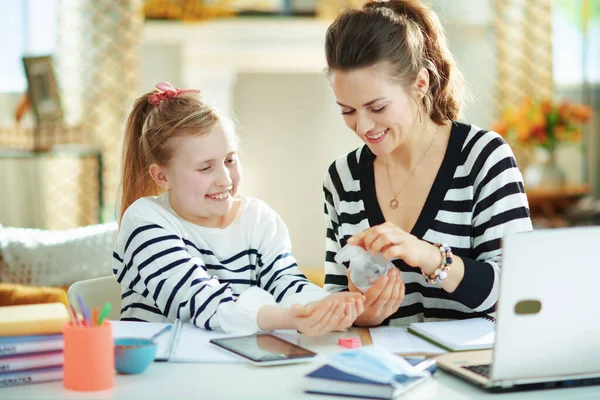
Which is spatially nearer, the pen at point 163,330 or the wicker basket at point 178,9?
the pen at point 163,330

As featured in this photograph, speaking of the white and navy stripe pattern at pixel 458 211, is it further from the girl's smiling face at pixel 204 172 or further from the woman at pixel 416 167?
the girl's smiling face at pixel 204 172

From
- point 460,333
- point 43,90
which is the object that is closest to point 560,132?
point 43,90

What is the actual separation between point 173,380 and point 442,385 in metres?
0.38

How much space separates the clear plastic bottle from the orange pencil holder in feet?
1.52

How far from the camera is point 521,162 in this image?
455 cm

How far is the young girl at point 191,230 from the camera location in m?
1.45

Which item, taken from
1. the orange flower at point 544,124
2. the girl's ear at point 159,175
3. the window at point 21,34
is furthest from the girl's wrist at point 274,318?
the window at point 21,34

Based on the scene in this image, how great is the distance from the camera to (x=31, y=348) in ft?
3.67

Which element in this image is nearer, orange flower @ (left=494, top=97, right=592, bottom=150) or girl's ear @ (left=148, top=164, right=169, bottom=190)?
girl's ear @ (left=148, top=164, right=169, bottom=190)

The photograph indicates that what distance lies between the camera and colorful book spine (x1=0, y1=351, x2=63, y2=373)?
1104mm

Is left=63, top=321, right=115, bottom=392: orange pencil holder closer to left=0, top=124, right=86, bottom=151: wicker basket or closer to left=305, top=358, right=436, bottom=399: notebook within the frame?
left=305, top=358, right=436, bottom=399: notebook

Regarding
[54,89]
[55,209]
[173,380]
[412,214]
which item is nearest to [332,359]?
[173,380]

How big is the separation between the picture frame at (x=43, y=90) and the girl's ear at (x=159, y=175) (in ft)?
8.14

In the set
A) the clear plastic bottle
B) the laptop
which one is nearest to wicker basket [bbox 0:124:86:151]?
the clear plastic bottle
